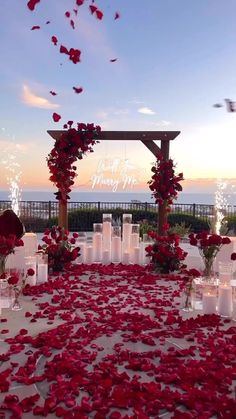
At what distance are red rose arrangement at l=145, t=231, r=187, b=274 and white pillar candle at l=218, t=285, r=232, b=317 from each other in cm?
187

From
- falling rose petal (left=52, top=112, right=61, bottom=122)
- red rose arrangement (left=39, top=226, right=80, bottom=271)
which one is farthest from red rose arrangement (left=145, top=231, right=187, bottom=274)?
falling rose petal (left=52, top=112, right=61, bottom=122)

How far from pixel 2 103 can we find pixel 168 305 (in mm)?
5536

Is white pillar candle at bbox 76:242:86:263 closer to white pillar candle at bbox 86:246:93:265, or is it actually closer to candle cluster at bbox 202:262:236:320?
white pillar candle at bbox 86:246:93:265

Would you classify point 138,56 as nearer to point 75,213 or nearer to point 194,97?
point 194,97

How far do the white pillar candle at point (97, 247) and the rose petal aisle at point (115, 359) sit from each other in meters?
1.99

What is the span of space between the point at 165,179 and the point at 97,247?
5.21ft

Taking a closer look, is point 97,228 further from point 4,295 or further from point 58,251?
point 4,295

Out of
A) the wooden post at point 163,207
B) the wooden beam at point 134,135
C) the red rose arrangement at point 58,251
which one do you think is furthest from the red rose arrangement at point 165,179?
the red rose arrangement at point 58,251

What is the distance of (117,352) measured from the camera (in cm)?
308

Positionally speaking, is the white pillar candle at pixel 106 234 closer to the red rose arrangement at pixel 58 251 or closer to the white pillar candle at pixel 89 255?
the white pillar candle at pixel 89 255

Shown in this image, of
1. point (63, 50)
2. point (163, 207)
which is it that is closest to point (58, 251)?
point (163, 207)

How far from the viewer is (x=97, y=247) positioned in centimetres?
684

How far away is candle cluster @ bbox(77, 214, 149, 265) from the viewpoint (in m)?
6.78

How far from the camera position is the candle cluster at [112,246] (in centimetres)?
678
